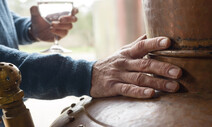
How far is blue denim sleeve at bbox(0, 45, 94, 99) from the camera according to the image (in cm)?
87

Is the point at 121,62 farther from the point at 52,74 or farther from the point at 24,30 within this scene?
the point at 24,30

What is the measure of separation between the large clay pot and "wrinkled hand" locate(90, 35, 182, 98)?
0.9 inches

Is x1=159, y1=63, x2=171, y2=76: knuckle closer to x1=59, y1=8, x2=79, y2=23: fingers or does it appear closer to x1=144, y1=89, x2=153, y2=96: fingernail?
x1=144, y1=89, x2=153, y2=96: fingernail

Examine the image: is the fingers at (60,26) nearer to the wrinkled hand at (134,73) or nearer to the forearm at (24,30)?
the forearm at (24,30)

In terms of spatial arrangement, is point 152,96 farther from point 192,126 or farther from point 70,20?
point 70,20

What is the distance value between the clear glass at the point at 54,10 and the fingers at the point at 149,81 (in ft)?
3.06

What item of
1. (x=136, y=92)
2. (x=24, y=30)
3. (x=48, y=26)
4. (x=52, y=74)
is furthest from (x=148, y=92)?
(x=24, y=30)

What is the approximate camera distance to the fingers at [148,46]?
2.32ft

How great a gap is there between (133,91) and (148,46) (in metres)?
0.15

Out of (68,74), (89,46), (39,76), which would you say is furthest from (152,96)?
(89,46)

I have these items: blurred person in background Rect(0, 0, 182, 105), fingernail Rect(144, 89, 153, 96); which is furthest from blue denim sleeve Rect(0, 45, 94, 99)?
fingernail Rect(144, 89, 153, 96)

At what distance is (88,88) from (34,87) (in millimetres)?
220

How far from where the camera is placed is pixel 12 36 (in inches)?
59.9

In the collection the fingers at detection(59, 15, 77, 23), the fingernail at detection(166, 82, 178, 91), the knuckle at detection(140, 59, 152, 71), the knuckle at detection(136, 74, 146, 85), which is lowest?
the fingernail at detection(166, 82, 178, 91)
